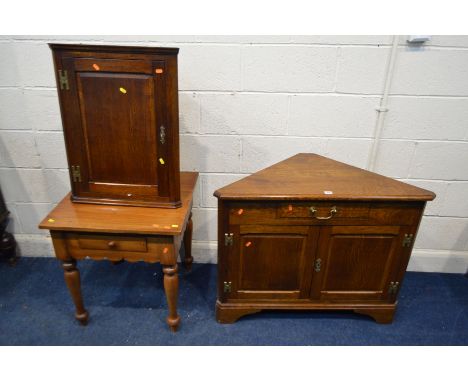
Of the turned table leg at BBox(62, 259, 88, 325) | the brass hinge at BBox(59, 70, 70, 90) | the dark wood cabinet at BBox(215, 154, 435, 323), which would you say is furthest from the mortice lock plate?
the brass hinge at BBox(59, 70, 70, 90)

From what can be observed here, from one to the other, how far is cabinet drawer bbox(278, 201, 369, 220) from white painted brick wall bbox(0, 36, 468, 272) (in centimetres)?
54

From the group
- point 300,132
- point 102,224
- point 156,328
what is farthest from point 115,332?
point 300,132

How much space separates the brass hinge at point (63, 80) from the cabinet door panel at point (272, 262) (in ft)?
3.03

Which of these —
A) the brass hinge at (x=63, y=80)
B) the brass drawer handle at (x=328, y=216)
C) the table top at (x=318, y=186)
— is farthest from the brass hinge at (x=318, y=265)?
the brass hinge at (x=63, y=80)

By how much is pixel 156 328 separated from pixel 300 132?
1275 millimetres

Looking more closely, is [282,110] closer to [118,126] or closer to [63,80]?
[118,126]

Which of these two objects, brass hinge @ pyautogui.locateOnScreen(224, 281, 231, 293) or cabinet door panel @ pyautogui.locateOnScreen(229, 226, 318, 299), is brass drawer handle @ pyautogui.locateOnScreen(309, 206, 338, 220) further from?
brass hinge @ pyautogui.locateOnScreen(224, 281, 231, 293)

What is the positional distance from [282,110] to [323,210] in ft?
2.10

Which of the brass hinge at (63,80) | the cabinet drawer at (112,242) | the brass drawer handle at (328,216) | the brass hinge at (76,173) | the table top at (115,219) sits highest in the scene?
the brass hinge at (63,80)

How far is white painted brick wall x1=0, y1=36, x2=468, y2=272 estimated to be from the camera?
172 cm

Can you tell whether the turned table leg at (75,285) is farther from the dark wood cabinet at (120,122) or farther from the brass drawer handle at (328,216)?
the brass drawer handle at (328,216)

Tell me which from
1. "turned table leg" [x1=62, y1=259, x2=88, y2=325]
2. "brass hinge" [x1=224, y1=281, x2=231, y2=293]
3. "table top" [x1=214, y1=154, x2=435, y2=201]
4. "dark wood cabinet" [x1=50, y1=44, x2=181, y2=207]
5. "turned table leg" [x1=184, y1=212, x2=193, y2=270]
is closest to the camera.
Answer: "dark wood cabinet" [x1=50, y1=44, x2=181, y2=207]

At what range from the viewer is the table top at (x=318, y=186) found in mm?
1429

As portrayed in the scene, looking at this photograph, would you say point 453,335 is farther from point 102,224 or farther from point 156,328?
point 102,224
